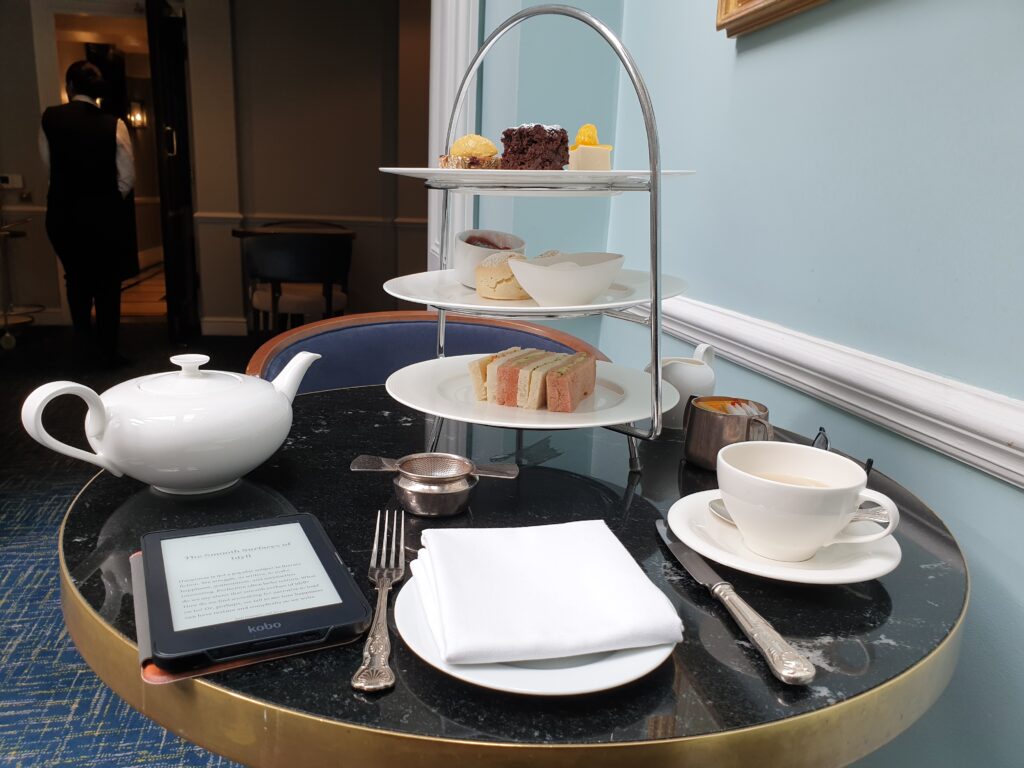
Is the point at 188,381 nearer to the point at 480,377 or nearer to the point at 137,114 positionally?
the point at 480,377

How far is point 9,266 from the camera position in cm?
422

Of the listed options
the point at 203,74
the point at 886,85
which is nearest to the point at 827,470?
the point at 886,85

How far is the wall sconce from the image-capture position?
747 centimetres

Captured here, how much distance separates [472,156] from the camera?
0.75 meters

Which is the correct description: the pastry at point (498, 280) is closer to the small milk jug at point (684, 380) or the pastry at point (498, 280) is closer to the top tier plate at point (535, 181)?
the top tier plate at point (535, 181)

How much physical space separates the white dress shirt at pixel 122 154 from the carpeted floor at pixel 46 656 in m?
1.17

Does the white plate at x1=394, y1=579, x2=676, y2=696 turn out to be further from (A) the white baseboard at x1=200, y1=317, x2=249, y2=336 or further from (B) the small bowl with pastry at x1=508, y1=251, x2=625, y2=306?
(A) the white baseboard at x1=200, y1=317, x2=249, y2=336

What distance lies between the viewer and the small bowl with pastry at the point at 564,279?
67 cm

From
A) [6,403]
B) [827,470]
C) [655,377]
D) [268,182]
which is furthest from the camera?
[268,182]

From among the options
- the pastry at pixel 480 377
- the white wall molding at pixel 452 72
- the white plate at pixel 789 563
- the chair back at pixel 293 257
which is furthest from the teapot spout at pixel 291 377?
the chair back at pixel 293 257

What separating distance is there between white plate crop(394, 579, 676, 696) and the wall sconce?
8302mm

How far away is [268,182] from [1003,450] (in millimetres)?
4170

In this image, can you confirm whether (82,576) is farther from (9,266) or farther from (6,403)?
(9,266)

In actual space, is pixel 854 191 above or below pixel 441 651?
above
